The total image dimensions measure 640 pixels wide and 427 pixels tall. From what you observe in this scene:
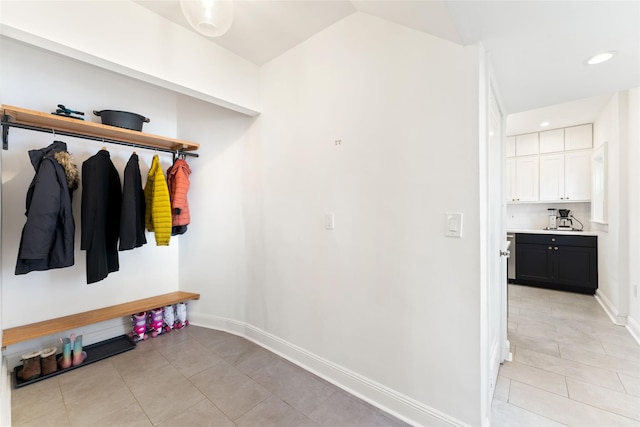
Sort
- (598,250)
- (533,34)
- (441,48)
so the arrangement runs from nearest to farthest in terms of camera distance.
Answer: (533,34), (441,48), (598,250)

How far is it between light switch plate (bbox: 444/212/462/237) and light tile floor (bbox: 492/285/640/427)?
122 centimetres

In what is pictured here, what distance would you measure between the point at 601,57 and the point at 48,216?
12.1 feet

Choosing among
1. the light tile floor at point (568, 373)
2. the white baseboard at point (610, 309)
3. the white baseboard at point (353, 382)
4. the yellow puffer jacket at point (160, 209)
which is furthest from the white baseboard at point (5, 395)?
the white baseboard at point (610, 309)

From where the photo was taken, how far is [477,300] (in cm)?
140

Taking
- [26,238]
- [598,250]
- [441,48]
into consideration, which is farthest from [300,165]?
[598,250]

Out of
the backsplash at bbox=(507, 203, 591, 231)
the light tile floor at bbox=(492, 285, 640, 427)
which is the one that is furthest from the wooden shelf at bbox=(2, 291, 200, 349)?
the backsplash at bbox=(507, 203, 591, 231)

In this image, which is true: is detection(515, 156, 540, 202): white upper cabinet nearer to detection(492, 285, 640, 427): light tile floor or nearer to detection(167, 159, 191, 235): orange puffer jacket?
detection(492, 285, 640, 427): light tile floor

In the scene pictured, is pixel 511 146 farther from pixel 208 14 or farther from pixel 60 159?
pixel 60 159

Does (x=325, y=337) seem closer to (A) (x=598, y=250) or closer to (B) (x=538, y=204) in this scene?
(A) (x=598, y=250)

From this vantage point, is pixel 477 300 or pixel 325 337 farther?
pixel 325 337

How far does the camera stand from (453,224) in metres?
1.46

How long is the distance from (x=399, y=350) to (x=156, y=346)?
224 centimetres

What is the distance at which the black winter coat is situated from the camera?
6.19 feet

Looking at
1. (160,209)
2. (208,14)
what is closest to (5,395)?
(160,209)
